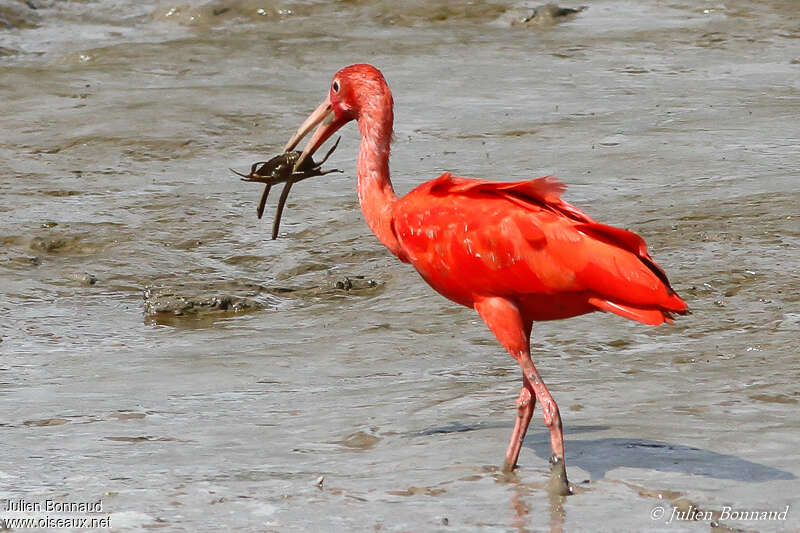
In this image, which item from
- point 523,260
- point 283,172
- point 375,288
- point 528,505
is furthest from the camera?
point 375,288

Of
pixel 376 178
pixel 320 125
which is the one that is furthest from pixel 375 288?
pixel 376 178

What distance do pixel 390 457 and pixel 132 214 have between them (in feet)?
15.6

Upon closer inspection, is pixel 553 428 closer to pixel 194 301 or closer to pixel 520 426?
pixel 520 426

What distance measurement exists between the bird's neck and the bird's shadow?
1.03 metres

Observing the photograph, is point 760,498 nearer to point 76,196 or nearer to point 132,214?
point 132,214

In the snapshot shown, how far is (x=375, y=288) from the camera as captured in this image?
328 inches

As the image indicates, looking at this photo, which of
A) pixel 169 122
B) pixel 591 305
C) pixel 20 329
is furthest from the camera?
pixel 169 122

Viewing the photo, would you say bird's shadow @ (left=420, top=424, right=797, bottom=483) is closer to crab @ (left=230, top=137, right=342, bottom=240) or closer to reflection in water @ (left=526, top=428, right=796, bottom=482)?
reflection in water @ (left=526, top=428, right=796, bottom=482)

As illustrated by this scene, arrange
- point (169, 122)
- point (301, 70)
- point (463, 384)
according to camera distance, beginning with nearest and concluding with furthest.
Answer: point (463, 384), point (169, 122), point (301, 70)

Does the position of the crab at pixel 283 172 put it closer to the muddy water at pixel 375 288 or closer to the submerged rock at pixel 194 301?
the muddy water at pixel 375 288

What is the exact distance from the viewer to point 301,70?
14141 millimetres

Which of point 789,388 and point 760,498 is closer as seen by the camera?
point 760,498

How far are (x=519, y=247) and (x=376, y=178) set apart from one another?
83 cm

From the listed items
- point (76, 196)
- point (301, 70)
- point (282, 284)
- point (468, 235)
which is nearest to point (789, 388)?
point (468, 235)
